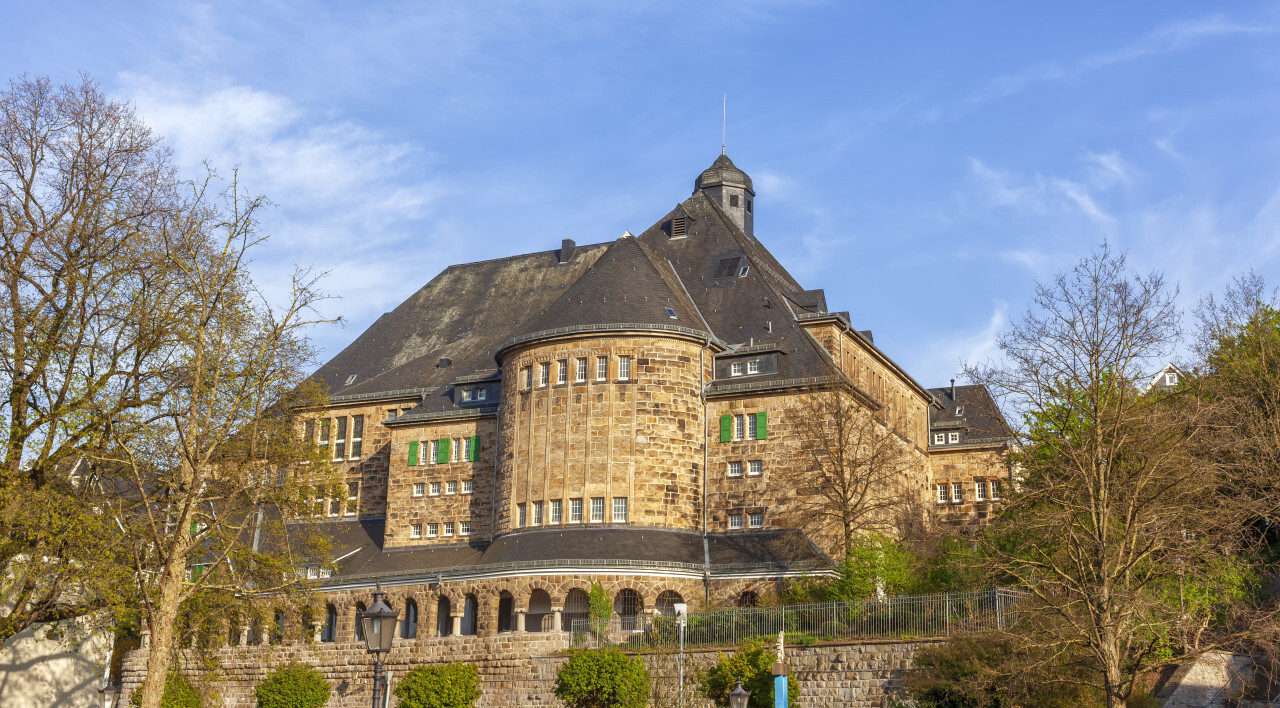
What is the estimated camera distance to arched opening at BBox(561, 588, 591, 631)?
132 ft

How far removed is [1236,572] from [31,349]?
24.5 metres

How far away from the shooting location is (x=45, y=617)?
2430 cm

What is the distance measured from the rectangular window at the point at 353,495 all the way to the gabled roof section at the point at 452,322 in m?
4.08

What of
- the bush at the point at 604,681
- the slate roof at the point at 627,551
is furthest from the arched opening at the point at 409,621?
the bush at the point at 604,681

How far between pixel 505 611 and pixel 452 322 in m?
18.9

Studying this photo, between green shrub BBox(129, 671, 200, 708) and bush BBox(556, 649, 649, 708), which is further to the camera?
green shrub BBox(129, 671, 200, 708)

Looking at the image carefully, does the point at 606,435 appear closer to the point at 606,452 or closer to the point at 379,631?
the point at 606,452

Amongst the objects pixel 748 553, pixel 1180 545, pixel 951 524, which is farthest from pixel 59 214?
pixel 951 524

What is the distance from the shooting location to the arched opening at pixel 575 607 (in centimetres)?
4016

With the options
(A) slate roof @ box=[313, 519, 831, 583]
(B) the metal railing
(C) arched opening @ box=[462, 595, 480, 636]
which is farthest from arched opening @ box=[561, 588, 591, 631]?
(C) arched opening @ box=[462, 595, 480, 636]

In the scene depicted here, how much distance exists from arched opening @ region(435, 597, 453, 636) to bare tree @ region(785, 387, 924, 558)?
39.4 feet

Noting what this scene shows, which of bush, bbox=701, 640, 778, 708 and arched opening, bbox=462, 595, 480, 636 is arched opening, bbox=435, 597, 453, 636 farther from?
bush, bbox=701, 640, 778, 708

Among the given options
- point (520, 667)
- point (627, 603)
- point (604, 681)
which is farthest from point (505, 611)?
point (604, 681)

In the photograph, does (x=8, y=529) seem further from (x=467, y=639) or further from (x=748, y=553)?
(x=748, y=553)
